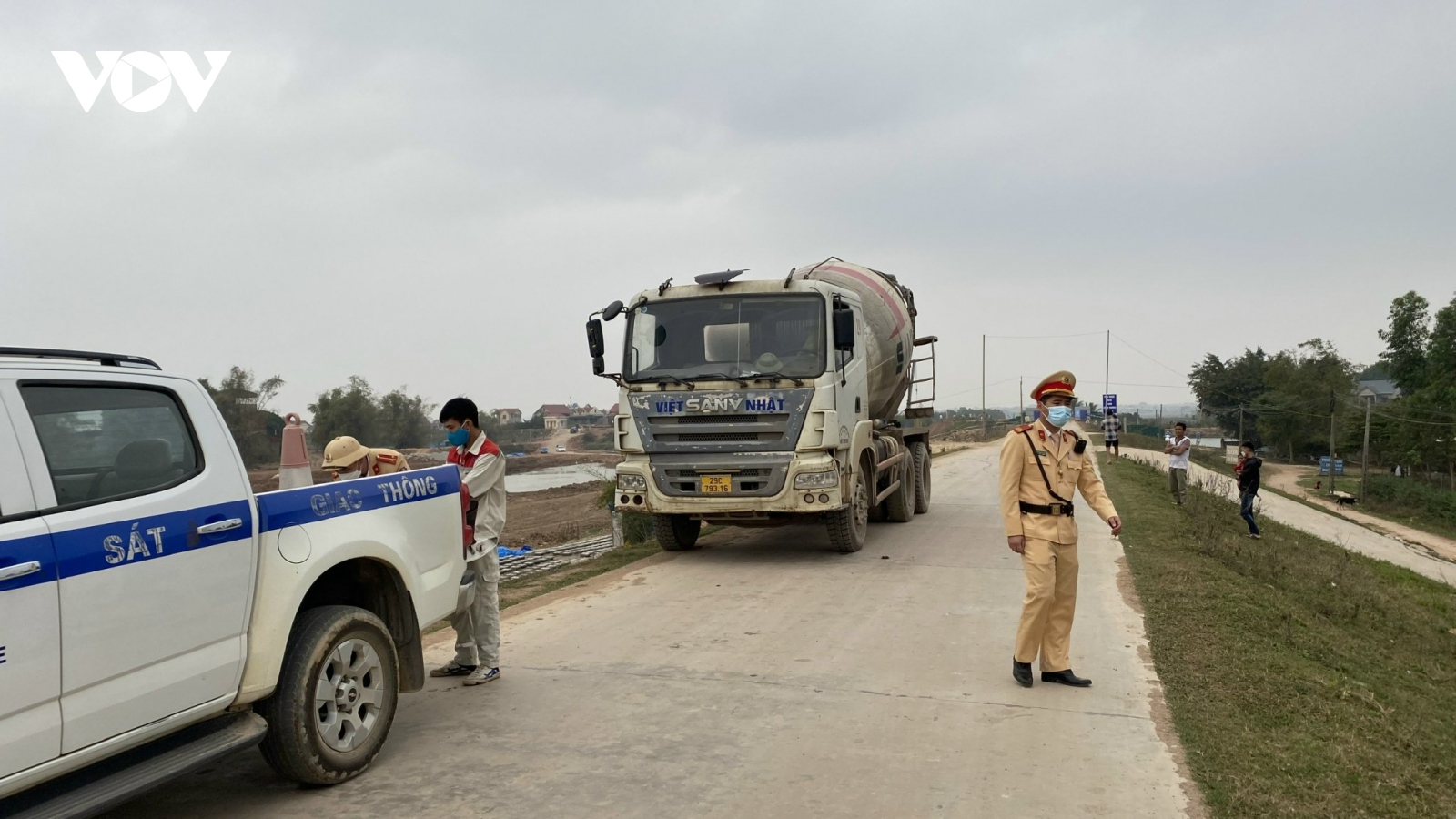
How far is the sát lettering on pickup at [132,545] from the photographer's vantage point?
132 inches

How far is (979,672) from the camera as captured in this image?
6.35 metres

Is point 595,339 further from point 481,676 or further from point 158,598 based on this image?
point 158,598

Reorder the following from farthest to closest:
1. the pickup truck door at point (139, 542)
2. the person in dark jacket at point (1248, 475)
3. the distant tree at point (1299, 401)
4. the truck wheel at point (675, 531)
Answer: the distant tree at point (1299, 401) < the person in dark jacket at point (1248, 475) < the truck wheel at point (675, 531) < the pickup truck door at point (139, 542)

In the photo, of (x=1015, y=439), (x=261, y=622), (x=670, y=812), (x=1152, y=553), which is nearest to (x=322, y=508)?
(x=261, y=622)

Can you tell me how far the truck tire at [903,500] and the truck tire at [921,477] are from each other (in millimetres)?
614

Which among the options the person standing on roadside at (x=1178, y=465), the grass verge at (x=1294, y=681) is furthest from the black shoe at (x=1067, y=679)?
the person standing on roadside at (x=1178, y=465)

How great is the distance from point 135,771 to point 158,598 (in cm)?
63

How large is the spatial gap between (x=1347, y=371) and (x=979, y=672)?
98.9 meters

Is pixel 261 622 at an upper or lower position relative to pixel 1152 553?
upper

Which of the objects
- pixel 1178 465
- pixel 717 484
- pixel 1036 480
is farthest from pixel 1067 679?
pixel 1178 465

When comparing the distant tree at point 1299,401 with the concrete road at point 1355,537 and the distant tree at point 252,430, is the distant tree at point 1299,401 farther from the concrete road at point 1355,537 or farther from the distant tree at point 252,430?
the distant tree at point 252,430

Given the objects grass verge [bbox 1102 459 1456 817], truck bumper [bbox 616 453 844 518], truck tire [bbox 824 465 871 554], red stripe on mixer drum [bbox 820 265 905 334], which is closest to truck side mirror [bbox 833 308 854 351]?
truck bumper [bbox 616 453 844 518]

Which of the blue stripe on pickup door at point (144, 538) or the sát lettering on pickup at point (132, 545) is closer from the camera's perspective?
the blue stripe on pickup door at point (144, 538)

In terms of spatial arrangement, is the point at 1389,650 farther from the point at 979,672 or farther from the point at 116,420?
the point at 116,420
